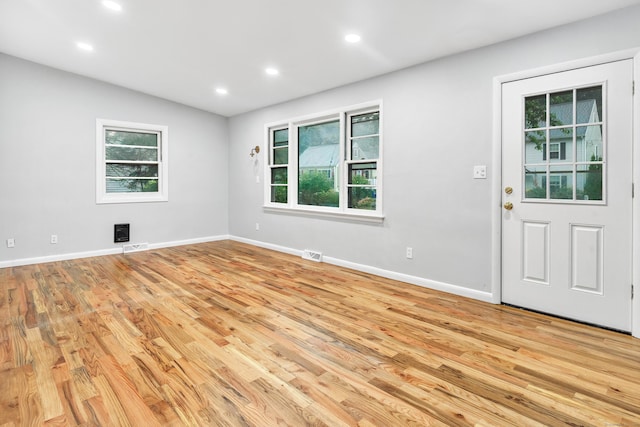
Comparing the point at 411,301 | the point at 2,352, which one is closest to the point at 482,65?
the point at 411,301

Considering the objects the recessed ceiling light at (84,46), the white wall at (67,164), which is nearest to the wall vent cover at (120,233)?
the white wall at (67,164)

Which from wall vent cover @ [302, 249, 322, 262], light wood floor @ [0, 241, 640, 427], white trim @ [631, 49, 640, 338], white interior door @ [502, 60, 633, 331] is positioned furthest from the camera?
wall vent cover @ [302, 249, 322, 262]

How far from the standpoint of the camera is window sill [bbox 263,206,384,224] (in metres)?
4.23

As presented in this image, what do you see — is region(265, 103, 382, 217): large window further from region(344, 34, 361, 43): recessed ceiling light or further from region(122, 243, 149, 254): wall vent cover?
region(122, 243, 149, 254): wall vent cover

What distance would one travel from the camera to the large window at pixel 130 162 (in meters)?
5.38

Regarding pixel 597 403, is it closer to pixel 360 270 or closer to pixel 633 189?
pixel 633 189

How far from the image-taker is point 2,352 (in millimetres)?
2270

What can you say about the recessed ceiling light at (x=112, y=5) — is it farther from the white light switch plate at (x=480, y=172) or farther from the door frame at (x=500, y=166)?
the white light switch plate at (x=480, y=172)

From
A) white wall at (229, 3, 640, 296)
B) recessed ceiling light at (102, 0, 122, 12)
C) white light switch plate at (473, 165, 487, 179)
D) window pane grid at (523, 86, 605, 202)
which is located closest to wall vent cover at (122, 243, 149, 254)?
white wall at (229, 3, 640, 296)

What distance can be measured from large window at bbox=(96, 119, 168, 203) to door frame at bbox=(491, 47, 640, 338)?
5.20 metres

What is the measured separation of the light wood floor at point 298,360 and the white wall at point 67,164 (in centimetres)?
166

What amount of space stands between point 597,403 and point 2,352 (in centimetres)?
357

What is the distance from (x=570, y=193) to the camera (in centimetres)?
283

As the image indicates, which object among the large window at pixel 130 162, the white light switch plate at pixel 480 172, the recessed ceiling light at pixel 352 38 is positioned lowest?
the white light switch plate at pixel 480 172
